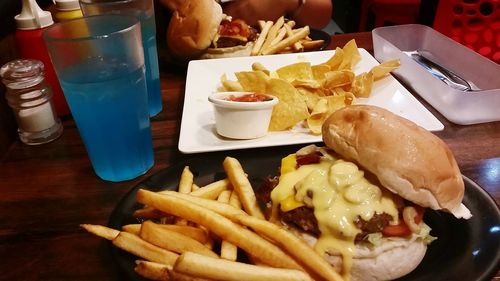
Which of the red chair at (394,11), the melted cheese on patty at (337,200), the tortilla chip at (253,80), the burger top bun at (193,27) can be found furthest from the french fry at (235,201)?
the red chair at (394,11)

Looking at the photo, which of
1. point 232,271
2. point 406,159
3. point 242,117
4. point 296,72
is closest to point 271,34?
point 296,72

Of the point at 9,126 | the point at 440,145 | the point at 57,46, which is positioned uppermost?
the point at 57,46

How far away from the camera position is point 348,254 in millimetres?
1179

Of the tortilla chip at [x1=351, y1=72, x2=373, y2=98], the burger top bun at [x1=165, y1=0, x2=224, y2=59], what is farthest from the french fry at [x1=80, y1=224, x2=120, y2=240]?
the burger top bun at [x1=165, y1=0, x2=224, y2=59]

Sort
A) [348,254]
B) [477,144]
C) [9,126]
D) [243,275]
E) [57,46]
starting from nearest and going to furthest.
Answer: [243,275], [348,254], [57,46], [477,144], [9,126]

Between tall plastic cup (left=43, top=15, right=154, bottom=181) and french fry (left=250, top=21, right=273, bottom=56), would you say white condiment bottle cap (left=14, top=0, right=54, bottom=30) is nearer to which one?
tall plastic cup (left=43, top=15, right=154, bottom=181)

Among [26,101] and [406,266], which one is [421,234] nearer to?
[406,266]

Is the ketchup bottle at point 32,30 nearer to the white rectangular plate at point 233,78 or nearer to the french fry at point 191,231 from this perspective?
the white rectangular plate at point 233,78

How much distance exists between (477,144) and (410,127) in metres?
0.66

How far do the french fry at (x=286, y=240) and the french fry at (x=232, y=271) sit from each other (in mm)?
38

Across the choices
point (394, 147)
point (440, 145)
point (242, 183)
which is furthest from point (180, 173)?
point (440, 145)

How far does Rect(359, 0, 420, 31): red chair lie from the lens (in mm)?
4281

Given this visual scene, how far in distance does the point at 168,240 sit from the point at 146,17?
3.69 feet

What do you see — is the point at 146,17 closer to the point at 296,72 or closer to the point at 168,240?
the point at 296,72
